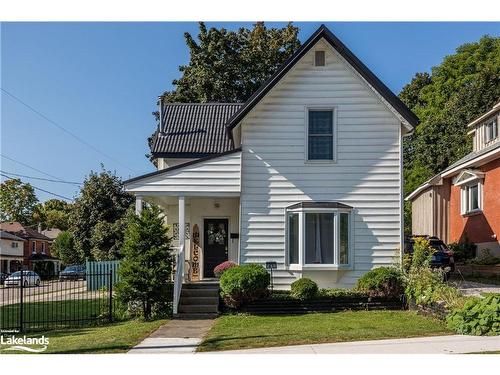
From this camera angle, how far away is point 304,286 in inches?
711

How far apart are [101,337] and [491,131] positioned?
2372cm

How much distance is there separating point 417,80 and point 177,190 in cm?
4549

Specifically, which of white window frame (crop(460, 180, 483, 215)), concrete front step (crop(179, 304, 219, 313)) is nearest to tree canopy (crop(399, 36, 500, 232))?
white window frame (crop(460, 180, 483, 215))

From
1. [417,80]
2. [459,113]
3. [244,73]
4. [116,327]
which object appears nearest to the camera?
[116,327]

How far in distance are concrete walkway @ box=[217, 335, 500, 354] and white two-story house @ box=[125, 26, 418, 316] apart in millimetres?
7093

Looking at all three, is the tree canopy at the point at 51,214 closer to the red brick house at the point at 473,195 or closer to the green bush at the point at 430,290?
the red brick house at the point at 473,195

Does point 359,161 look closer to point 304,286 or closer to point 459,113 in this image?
point 304,286

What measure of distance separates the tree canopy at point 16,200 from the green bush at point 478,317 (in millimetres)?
82391

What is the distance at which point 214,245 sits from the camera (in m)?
22.8

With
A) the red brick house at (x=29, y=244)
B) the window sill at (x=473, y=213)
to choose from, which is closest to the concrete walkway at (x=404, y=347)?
the window sill at (x=473, y=213)

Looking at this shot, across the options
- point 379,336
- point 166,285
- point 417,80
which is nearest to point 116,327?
point 166,285

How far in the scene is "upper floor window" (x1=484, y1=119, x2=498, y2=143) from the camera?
30953 mm

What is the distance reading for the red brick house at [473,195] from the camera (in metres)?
27.5

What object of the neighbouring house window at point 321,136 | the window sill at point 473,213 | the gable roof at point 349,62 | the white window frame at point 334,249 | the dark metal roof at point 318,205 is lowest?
the white window frame at point 334,249
